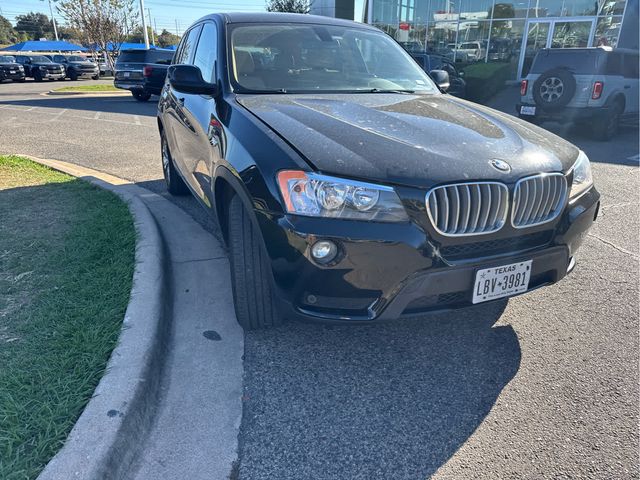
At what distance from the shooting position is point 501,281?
7.91 ft

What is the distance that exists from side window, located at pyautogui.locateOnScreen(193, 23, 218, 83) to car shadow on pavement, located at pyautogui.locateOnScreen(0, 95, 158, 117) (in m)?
10.6

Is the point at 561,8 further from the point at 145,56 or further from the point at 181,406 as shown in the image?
the point at 181,406

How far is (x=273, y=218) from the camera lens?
7.42 ft

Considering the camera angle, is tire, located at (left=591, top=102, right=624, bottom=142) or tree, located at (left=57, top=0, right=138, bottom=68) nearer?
tire, located at (left=591, top=102, right=624, bottom=142)

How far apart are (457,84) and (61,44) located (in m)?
62.5

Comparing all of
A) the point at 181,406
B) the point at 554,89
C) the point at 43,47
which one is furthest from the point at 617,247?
the point at 43,47

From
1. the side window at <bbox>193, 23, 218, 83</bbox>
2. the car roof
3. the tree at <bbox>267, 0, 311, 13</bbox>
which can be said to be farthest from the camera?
the tree at <bbox>267, 0, 311, 13</bbox>

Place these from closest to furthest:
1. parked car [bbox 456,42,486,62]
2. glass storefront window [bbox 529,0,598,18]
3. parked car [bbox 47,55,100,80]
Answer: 1. glass storefront window [bbox 529,0,598,18]
2. parked car [bbox 456,42,486,62]
3. parked car [bbox 47,55,100,80]

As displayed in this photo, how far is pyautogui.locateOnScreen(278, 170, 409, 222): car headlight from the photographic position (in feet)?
7.06

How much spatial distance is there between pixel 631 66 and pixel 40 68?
101ft

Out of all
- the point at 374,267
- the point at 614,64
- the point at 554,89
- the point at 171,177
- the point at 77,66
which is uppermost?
the point at 614,64

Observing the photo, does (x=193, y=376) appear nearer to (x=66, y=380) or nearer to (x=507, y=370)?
(x=66, y=380)

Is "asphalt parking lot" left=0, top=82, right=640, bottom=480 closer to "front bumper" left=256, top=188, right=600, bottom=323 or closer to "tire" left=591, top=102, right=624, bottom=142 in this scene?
"front bumper" left=256, top=188, right=600, bottom=323

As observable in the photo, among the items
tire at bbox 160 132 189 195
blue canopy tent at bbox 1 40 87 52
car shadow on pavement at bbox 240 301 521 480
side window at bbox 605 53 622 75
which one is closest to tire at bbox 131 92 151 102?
tire at bbox 160 132 189 195
